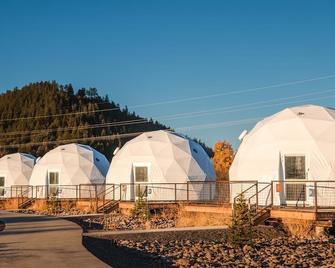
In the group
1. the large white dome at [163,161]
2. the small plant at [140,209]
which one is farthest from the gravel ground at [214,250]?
the large white dome at [163,161]

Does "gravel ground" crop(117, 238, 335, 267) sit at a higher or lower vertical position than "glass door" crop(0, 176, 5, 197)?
lower

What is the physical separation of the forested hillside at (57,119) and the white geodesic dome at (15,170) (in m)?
43.1

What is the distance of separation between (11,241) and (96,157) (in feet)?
81.6

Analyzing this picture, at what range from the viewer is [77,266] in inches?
387

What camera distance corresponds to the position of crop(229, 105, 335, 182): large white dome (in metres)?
20.1

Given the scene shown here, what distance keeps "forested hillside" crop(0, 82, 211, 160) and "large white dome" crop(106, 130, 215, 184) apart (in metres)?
61.5

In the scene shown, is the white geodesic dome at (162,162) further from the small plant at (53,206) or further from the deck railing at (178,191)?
the small plant at (53,206)

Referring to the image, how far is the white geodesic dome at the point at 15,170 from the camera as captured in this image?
45.1 metres

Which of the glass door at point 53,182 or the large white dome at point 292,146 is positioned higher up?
the large white dome at point 292,146

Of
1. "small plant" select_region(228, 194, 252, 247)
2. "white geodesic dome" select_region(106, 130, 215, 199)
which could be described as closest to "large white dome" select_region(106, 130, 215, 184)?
"white geodesic dome" select_region(106, 130, 215, 199)

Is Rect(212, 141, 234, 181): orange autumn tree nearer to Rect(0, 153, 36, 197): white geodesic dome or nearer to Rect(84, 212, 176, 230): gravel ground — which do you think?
Rect(0, 153, 36, 197): white geodesic dome

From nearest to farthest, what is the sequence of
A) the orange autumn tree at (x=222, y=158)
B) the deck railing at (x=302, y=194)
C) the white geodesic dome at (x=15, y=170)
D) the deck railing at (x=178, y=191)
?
the deck railing at (x=302, y=194)
the deck railing at (x=178, y=191)
the white geodesic dome at (x=15, y=170)
the orange autumn tree at (x=222, y=158)

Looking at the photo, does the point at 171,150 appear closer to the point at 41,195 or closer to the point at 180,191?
the point at 180,191

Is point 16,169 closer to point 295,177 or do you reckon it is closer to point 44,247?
point 295,177
